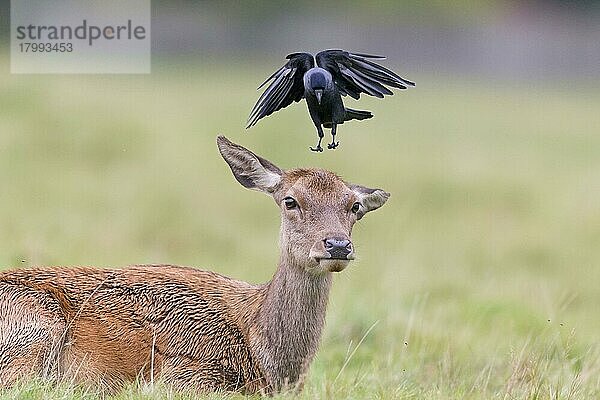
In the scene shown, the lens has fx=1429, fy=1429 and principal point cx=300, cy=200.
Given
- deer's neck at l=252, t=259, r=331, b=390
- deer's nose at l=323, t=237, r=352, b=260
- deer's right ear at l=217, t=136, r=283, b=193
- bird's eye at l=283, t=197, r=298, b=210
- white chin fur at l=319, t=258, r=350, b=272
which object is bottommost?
deer's neck at l=252, t=259, r=331, b=390

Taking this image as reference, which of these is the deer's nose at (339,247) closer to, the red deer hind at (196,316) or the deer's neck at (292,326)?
the red deer hind at (196,316)

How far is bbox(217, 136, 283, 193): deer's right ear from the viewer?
9.55m

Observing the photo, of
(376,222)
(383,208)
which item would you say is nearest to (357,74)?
(376,222)

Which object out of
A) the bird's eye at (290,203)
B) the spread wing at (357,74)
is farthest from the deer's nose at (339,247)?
the spread wing at (357,74)

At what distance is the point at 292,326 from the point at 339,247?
2.86 feet

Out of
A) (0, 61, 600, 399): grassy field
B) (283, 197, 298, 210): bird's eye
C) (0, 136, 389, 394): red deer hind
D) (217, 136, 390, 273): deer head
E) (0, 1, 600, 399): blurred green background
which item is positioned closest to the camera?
(217, 136, 390, 273): deer head

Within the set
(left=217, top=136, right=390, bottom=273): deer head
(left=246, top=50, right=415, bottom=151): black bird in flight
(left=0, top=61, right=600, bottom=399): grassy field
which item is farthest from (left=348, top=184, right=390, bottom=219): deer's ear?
(left=246, top=50, right=415, bottom=151): black bird in flight

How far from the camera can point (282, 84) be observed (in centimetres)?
909

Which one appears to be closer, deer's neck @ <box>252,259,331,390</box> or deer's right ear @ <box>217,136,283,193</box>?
deer's neck @ <box>252,259,331,390</box>

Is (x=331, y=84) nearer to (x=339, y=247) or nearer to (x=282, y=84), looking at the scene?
(x=282, y=84)

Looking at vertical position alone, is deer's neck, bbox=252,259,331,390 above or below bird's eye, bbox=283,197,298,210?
below

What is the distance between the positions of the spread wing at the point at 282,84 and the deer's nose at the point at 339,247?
2.98 ft

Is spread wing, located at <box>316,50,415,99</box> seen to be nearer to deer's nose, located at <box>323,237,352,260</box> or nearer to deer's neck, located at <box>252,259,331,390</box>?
deer's nose, located at <box>323,237,352,260</box>

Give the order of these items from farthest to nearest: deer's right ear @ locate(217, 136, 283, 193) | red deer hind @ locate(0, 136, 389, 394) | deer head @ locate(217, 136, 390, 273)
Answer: deer's right ear @ locate(217, 136, 283, 193)
red deer hind @ locate(0, 136, 389, 394)
deer head @ locate(217, 136, 390, 273)
